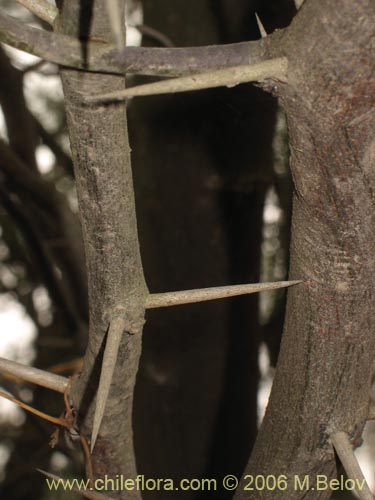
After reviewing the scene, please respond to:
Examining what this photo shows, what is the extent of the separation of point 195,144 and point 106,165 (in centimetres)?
65

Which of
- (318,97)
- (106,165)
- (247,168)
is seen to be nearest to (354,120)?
(318,97)

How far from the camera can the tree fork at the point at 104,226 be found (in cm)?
43

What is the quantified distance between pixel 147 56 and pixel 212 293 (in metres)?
0.20

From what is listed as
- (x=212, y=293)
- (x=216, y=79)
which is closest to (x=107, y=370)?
(x=212, y=293)

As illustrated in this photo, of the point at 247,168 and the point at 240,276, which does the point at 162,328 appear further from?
the point at 247,168

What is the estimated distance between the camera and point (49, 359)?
5.54 feet

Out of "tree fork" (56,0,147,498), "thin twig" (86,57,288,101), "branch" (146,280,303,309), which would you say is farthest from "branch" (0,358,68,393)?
"thin twig" (86,57,288,101)

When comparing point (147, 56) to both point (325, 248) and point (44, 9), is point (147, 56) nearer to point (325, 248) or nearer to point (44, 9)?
point (44, 9)

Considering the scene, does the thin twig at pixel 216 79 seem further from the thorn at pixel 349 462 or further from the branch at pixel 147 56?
the thorn at pixel 349 462

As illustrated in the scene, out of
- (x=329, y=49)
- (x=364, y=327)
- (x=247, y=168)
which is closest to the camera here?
(x=329, y=49)

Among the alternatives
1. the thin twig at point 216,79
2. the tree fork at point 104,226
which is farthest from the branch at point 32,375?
the thin twig at point 216,79

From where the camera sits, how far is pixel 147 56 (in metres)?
0.40

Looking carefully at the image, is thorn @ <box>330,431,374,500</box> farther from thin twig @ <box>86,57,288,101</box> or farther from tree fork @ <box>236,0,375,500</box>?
thin twig @ <box>86,57,288,101</box>

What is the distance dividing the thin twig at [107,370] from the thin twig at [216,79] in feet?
0.65
